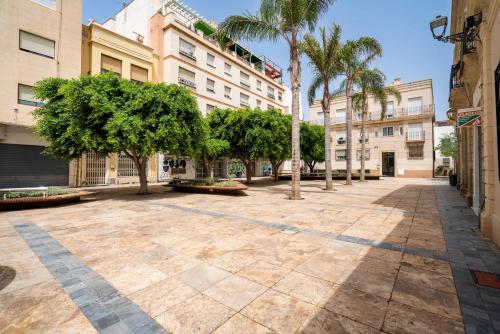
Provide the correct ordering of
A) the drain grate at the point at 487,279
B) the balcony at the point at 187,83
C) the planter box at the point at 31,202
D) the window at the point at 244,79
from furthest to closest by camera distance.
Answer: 1. the window at the point at 244,79
2. the balcony at the point at 187,83
3. the planter box at the point at 31,202
4. the drain grate at the point at 487,279

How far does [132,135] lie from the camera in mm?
9625

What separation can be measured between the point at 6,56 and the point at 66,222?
14845 mm

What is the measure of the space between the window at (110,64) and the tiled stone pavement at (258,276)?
54.7ft

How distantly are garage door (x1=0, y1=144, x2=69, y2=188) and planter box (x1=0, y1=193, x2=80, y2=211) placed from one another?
30.3 ft

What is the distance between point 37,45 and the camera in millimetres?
15586

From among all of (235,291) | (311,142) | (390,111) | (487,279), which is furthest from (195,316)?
(390,111)

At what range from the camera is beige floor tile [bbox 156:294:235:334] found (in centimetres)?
222

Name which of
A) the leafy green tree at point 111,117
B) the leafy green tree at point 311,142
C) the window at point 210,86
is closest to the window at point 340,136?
the leafy green tree at point 311,142

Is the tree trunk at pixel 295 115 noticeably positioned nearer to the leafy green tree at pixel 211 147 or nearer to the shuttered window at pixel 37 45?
the leafy green tree at pixel 211 147

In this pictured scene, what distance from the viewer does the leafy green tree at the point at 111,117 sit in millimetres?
9992

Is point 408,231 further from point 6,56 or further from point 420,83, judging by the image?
point 420,83

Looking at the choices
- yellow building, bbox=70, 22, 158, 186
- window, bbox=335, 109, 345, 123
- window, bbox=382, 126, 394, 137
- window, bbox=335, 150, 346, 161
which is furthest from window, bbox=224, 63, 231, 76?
window, bbox=382, 126, 394, 137

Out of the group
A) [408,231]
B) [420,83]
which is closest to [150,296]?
[408,231]

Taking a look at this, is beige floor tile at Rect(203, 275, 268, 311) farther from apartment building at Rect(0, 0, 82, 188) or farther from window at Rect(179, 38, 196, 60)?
window at Rect(179, 38, 196, 60)
